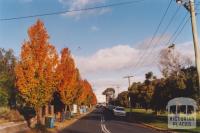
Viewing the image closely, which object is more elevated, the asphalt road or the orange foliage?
the orange foliage

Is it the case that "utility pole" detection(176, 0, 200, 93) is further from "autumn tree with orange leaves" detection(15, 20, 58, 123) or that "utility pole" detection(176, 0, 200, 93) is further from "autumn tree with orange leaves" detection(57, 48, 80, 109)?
"autumn tree with orange leaves" detection(57, 48, 80, 109)

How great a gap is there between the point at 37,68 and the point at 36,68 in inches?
6.5

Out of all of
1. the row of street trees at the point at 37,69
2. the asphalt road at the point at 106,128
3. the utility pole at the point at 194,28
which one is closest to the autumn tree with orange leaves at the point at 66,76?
the asphalt road at the point at 106,128

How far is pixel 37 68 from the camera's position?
30.4 m

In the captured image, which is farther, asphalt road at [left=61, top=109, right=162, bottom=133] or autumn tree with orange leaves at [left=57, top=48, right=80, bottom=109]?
autumn tree with orange leaves at [left=57, top=48, right=80, bottom=109]

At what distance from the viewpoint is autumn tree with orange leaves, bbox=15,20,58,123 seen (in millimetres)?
29703

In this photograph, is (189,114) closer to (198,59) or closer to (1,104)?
(1,104)

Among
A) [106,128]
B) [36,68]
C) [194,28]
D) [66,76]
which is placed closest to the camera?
[194,28]

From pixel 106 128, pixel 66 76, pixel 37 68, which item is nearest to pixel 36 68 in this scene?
pixel 37 68

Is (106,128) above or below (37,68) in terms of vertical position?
below

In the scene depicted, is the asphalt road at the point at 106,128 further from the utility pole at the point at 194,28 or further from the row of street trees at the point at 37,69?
the utility pole at the point at 194,28

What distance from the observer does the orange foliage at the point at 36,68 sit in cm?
2970

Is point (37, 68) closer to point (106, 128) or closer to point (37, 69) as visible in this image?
point (37, 69)

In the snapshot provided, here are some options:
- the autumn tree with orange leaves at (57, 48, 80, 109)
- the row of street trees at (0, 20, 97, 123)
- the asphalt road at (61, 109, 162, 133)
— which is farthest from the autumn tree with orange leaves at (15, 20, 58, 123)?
the autumn tree with orange leaves at (57, 48, 80, 109)
